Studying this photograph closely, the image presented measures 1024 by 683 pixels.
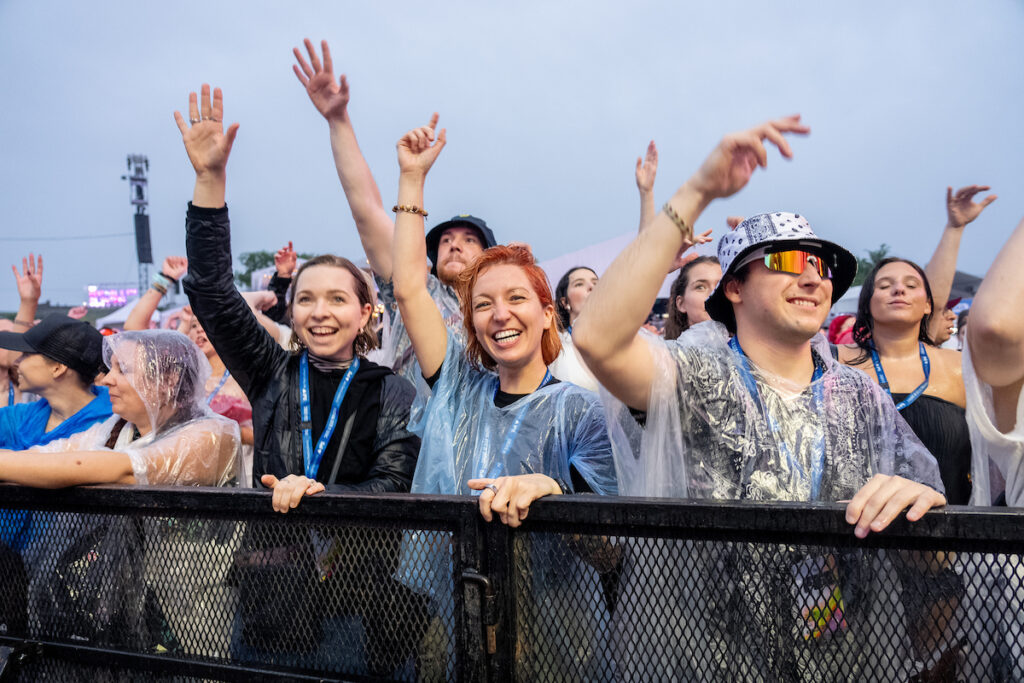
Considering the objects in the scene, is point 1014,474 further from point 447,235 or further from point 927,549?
point 447,235

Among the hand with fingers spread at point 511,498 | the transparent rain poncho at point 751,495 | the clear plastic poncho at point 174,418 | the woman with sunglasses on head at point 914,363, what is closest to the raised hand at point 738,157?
the transparent rain poncho at point 751,495

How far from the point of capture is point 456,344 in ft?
8.19

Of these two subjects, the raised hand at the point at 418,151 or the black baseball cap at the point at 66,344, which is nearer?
the raised hand at the point at 418,151

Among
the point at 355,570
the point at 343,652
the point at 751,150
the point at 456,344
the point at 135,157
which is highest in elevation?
the point at 135,157

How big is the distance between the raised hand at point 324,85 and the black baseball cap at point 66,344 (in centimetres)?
142

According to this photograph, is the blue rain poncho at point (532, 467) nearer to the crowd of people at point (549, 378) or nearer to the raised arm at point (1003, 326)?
the crowd of people at point (549, 378)

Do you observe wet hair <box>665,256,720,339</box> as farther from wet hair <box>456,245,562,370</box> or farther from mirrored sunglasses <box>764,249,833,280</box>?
mirrored sunglasses <box>764,249,833,280</box>

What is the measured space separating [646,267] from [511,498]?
0.54m

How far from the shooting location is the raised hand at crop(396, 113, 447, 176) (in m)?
2.55

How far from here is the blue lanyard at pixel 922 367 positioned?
9.81 ft

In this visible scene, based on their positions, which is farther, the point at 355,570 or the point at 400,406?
the point at 400,406

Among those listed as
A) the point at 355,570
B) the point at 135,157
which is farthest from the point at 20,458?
the point at 135,157

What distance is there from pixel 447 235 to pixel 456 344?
95 centimetres

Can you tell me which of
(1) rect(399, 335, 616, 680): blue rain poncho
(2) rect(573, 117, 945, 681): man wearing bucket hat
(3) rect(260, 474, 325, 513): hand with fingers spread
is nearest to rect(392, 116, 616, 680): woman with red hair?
(1) rect(399, 335, 616, 680): blue rain poncho
